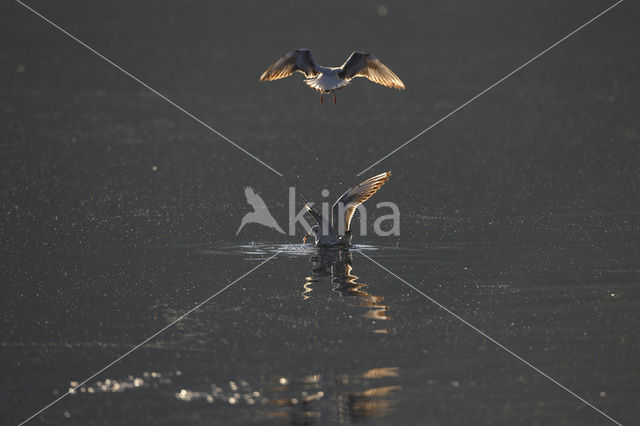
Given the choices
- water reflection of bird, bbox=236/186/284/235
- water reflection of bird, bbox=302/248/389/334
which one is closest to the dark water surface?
water reflection of bird, bbox=302/248/389/334

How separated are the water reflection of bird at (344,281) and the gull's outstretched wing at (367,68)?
2.63 metres

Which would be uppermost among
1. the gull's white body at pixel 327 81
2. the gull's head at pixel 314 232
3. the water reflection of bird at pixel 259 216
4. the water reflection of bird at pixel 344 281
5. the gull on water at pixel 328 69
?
the gull on water at pixel 328 69

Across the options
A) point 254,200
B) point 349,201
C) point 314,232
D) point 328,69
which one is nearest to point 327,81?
point 328,69

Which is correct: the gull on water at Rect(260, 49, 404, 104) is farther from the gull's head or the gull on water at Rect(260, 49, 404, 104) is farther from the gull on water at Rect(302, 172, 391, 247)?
the gull's head

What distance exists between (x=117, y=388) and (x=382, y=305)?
12.3 ft

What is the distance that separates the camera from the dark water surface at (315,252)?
9844 millimetres

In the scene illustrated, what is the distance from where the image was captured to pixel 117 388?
9.88m

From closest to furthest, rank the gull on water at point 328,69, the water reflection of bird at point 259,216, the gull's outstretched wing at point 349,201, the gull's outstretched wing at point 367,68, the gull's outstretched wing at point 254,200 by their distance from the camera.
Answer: the gull on water at point 328,69 < the gull's outstretched wing at point 367,68 < the gull's outstretched wing at point 349,201 < the water reflection of bird at point 259,216 < the gull's outstretched wing at point 254,200

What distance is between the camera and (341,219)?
16281mm

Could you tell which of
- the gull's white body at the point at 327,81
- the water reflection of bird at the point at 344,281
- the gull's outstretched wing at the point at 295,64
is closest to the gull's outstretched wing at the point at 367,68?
the gull's white body at the point at 327,81

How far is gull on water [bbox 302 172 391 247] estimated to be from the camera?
16.0m

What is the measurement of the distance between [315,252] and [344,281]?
6.75 ft

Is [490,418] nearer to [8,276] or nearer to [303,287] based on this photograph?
[303,287]

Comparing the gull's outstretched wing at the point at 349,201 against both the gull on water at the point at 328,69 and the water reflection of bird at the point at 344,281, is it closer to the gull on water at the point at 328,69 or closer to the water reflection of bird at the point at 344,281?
the water reflection of bird at the point at 344,281
